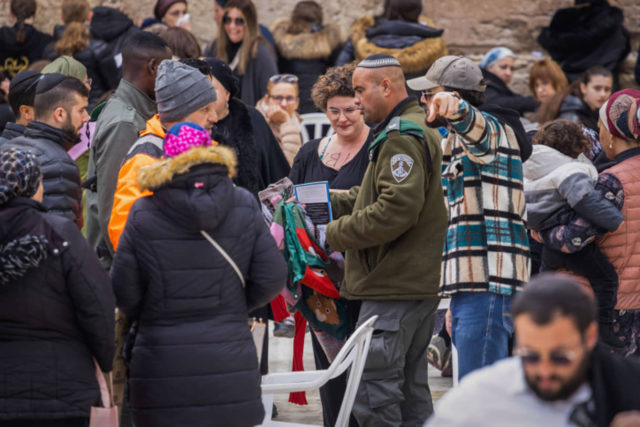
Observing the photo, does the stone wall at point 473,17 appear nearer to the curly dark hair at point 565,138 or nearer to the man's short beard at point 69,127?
the curly dark hair at point 565,138

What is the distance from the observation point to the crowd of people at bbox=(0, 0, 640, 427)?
139 inches

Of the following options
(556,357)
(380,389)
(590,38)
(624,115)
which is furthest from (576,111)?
(556,357)

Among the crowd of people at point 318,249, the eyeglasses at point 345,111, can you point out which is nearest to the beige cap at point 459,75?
the crowd of people at point 318,249

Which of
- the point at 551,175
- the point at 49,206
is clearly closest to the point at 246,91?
the point at 551,175

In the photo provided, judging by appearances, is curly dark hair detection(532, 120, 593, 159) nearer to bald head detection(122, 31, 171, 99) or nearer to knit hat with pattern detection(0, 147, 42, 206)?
bald head detection(122, 31, 171, 99)

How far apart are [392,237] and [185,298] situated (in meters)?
1.16

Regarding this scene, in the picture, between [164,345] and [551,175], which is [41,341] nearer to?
[164,345]

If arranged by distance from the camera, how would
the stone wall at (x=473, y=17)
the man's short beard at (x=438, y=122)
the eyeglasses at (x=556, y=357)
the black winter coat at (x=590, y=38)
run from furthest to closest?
the stone wall at (x=473, y=17), the black winter coat at (x=590, y=38), the man's short beard at (x=438, y=122), the eyeglasses at (x=556, y=357)

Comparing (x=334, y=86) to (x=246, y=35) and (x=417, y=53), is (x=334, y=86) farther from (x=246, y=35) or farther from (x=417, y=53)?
(x=417, y=53)

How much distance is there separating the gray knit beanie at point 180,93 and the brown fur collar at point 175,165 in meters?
0.57

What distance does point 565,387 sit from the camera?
2.50 m

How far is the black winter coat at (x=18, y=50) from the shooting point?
8.89 m

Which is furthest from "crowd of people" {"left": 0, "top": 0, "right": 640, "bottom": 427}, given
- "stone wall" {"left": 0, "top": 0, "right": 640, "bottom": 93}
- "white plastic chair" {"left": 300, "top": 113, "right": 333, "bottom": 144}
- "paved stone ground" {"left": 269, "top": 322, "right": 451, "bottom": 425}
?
"stone wall" {"left": 0, "top": 0, "right": 640, "bottom": 93}

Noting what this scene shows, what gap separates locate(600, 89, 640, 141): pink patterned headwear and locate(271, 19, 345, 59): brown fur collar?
398 cm
